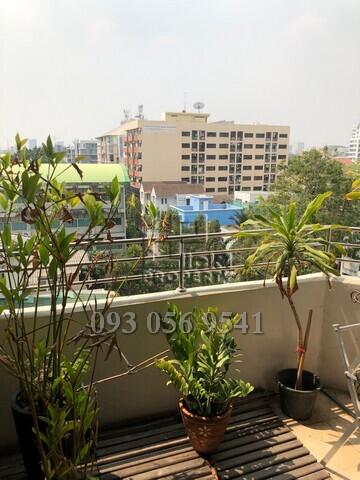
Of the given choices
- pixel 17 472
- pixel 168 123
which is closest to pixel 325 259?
pixel 17 472

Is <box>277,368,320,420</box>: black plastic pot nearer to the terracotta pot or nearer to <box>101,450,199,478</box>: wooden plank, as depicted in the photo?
the terracotta pot

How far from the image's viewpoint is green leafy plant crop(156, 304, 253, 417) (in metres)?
2.00

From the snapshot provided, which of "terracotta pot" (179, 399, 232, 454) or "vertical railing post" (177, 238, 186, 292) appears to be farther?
"vertical railing post" (177, 238, 186, 292)

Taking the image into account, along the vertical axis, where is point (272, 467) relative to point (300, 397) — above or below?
below

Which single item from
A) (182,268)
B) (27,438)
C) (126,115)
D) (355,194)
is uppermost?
(126,115)

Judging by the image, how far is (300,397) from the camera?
2365mm

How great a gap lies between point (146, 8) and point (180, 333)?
8.76ft

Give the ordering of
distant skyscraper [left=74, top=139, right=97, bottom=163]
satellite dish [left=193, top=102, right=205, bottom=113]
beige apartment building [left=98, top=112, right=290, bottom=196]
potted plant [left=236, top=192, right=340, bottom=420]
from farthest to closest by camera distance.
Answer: satellite dish [left=193, top=102, right=205, bottom=113] < beige apartment building [left=98, top=112, right=290, bottom=196] < potted plant [left=236, top=192, right=340, bottom=420] < distant skyscraper [left=74, top=139, right=97, bottom=163]

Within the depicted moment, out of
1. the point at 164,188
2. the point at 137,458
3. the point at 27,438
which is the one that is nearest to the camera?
the point at 27,438

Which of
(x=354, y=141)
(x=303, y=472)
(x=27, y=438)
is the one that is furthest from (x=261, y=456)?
(x=354, y=141)

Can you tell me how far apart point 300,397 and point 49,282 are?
1919mm

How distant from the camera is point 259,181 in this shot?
11055 millimetres

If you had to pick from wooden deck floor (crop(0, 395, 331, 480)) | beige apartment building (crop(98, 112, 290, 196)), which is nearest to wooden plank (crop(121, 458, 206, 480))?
wooden deck floor (crop(0, 395, 331, 480))

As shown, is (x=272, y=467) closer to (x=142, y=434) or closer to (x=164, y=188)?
(x=142, y=434)
